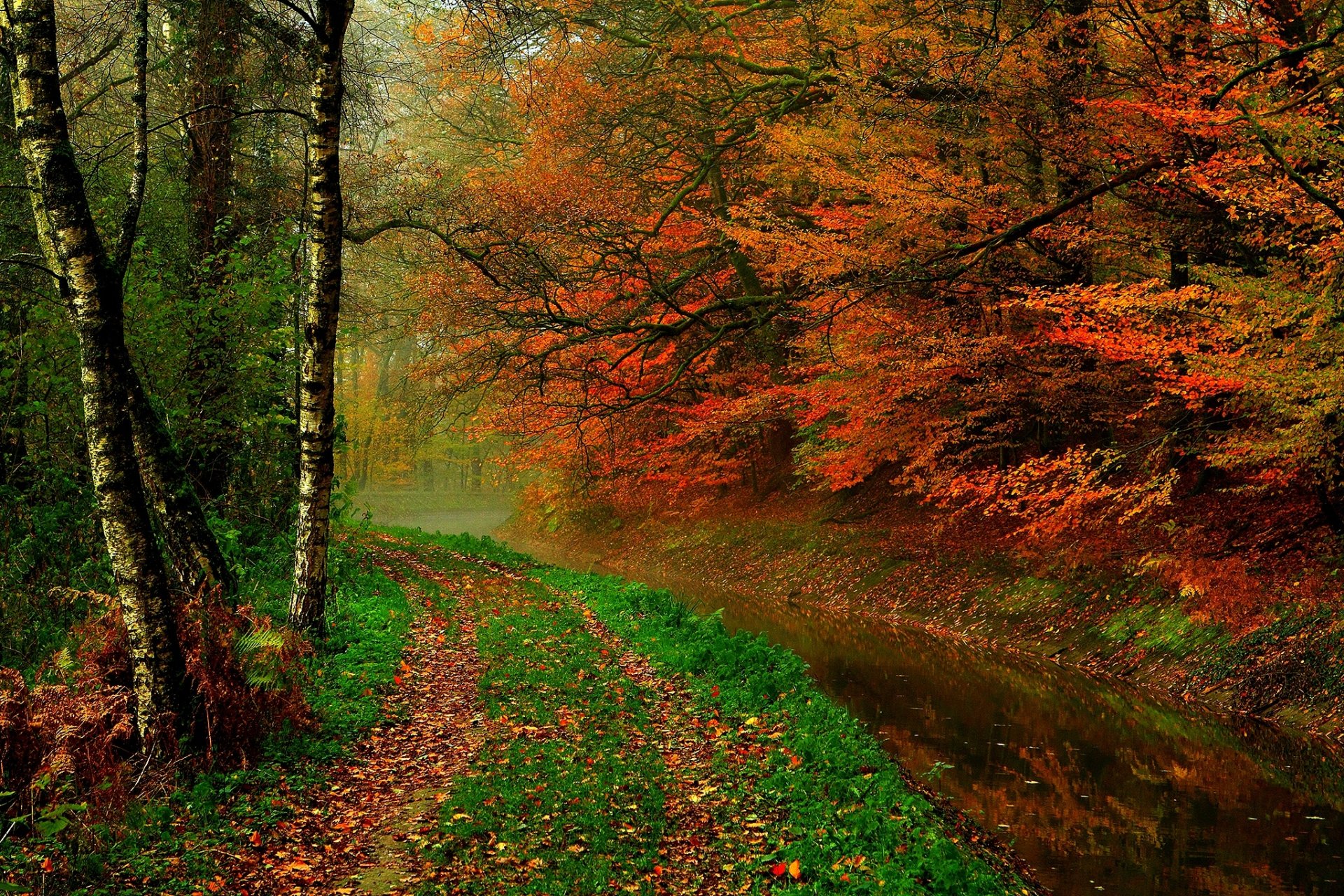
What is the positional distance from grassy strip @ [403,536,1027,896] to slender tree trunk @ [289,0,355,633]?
209cm

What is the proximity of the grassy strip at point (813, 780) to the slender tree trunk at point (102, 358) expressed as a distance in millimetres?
2207

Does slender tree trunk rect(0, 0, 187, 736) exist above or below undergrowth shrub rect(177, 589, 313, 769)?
above

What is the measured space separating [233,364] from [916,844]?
26.1ft

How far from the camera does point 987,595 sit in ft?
51.1

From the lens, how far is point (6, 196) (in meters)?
9.88

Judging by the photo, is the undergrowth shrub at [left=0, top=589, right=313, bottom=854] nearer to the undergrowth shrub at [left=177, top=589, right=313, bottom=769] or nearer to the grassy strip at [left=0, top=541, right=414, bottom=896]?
the undergrowth shrub at [left=177, top=589, right=313, bottom=769]

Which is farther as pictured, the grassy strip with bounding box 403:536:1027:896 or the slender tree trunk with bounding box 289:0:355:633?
the slender tree trunk with bounding box 289:0:355:633

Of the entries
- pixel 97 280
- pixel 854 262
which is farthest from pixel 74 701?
pixel 854 262

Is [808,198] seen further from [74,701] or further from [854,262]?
[74,701]

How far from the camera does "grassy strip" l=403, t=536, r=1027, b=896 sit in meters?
5.71

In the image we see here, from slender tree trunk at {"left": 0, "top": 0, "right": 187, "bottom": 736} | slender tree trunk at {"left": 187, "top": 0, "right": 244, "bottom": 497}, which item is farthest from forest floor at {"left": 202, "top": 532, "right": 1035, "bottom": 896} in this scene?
slender tree trunk at {"left": 187, "top": 0, "right": 244, "bottom": 497}

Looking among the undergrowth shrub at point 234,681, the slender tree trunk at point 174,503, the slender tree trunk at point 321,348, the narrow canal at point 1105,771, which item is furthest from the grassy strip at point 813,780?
the slender tree trunk at point 174,503

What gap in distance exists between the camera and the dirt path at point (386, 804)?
5234mm

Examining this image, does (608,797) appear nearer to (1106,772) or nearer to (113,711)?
(113,711)
